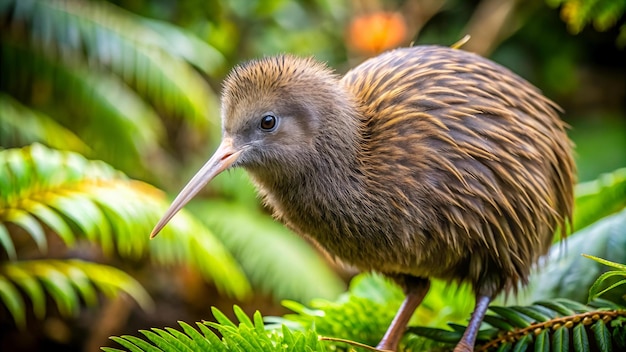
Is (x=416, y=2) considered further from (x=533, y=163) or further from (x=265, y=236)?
(x=533, y=163)

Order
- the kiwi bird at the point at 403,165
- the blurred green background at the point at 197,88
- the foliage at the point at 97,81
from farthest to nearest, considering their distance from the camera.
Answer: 1. the blurred green background at the point at 197,88
2. the foliage at the point at 97,81
3. the kiwi bird at the point at 403,165

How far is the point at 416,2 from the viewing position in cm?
529

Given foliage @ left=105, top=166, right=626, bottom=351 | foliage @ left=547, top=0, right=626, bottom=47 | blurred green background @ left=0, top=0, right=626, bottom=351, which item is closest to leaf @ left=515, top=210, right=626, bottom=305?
foliage @ left=105, top=166, right=626, bottom=351

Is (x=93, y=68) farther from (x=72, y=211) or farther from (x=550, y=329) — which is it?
(x=550, y=329)

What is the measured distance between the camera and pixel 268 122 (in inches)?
60.9

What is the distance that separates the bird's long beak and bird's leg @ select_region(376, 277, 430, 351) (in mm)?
521

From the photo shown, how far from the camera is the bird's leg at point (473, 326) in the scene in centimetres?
153

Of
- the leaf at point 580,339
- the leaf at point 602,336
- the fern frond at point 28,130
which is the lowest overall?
the fern frond at point 28,130

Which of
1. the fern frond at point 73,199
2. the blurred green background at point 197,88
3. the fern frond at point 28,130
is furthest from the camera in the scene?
the blurred green background at point 197,88

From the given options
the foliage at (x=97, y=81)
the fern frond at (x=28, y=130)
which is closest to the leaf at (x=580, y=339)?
the foliage at (x=97, y=81)

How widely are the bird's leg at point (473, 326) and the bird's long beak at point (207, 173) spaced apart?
23.1 inches

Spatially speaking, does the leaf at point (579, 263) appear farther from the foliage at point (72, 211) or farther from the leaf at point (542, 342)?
the foliage at point (72, 211)

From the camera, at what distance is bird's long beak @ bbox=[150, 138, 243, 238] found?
1.49 metres

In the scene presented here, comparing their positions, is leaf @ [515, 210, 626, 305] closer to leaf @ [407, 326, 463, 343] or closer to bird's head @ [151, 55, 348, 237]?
leaf @ [407, 326, 463, 343]
